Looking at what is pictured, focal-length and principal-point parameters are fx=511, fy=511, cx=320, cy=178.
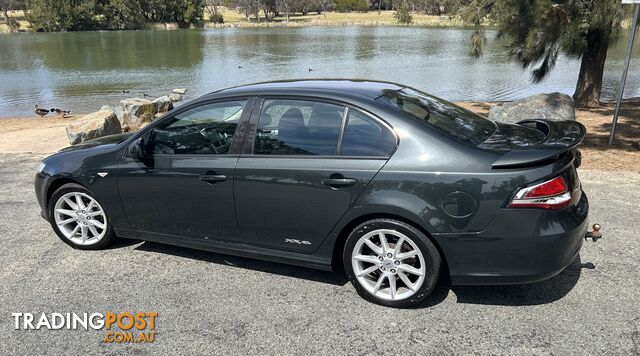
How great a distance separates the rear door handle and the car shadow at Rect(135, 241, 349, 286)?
91 centimetres

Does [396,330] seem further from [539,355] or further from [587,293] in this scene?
[587,293]

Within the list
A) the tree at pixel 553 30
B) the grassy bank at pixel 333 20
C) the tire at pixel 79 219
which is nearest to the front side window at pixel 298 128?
the tire at pixel 79 219

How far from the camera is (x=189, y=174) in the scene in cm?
408

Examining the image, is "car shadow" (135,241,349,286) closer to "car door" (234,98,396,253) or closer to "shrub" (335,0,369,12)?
"car door" (234,98,396,253)

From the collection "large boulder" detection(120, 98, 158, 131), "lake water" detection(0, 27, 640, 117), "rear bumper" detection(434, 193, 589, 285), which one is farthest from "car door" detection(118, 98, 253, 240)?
"lake water" detection(0, 27, 640, 117)

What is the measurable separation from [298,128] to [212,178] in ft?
2.58

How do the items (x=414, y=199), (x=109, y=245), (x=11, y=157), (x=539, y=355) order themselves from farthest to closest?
(x=11, y=157)
(x=109, y=245)
(x=414, y=199)
(x=539, y=355)

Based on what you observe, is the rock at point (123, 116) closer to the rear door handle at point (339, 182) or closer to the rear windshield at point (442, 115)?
the rear windshield at point (442, 115)

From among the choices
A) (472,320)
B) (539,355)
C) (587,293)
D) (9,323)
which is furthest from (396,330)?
(9,323)

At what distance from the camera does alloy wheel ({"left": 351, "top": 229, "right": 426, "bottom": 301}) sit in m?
3.50

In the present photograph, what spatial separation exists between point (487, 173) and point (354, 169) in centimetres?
87

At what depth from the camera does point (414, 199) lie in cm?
335

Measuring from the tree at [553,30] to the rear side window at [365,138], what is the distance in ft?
27.5

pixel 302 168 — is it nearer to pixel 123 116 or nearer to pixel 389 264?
pixel 389 264
